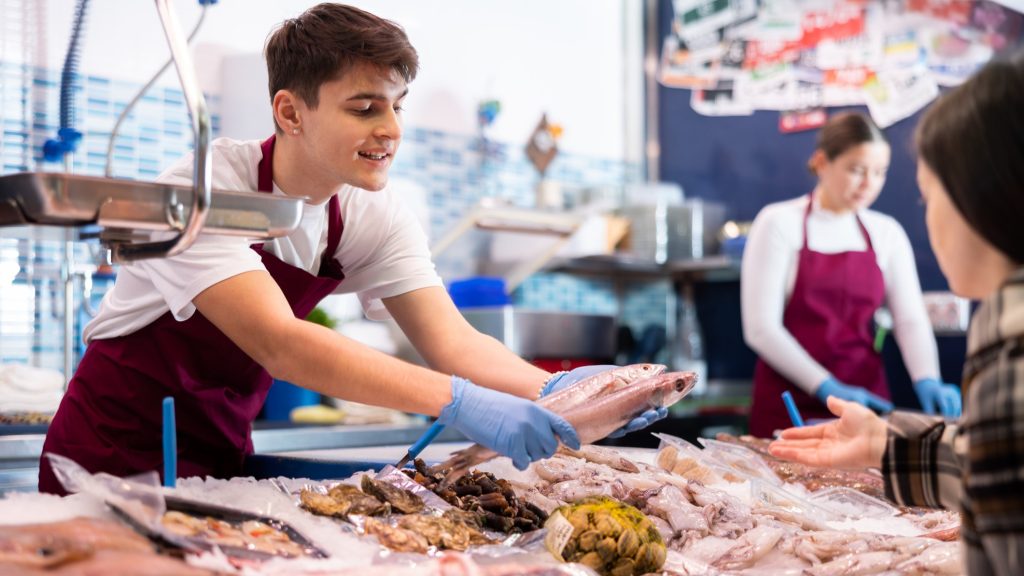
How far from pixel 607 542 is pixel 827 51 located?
4.38m

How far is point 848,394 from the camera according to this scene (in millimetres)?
3803

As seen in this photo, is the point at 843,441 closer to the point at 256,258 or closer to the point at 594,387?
the point at 594,387

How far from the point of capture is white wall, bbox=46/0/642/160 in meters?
3.80

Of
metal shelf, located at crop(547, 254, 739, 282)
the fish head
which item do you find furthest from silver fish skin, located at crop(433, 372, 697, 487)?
metal shelf, located at crop(547, 254, 739, 282)

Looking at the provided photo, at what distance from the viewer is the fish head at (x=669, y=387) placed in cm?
158

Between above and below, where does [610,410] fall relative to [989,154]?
below

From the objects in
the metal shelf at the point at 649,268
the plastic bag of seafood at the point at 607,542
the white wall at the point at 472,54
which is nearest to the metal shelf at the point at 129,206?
the plastic bag of seafood at the point at 607,542

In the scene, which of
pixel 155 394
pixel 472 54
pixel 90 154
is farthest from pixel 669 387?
pixel 472 54

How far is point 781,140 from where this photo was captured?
5.43 metres

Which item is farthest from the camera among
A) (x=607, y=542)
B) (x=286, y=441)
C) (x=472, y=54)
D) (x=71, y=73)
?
(x=472, y=54)

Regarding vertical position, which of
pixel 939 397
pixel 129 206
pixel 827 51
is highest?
pixel 827 51

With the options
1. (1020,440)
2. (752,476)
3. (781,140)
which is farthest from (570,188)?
(1020,440)

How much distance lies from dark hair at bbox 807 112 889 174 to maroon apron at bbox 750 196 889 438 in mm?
304

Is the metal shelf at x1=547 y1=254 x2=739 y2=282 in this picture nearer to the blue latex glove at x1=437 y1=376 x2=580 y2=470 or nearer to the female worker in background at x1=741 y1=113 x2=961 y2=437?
the female worker in background at x1=741 y1=113 x2=961 y2=437
